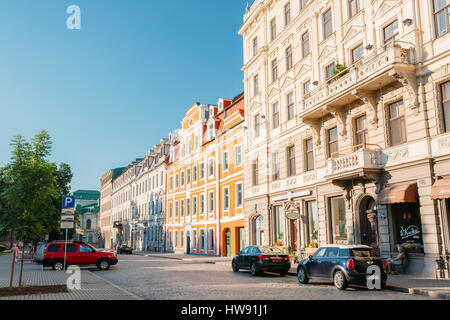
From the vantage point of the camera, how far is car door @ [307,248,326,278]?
50.8ft

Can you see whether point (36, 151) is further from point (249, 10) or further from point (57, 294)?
point (249, 10)

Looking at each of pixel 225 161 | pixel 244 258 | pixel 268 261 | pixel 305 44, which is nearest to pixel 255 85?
pixel 305 44

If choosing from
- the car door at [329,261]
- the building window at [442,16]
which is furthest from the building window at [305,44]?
the car door at [329,261]

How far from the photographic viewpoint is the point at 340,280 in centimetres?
1428

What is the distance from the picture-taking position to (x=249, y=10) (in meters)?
35.4

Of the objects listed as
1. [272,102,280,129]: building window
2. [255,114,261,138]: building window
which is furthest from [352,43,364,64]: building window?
[255,114,261,138]: building window

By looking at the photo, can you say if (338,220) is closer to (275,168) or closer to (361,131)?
(361,131)

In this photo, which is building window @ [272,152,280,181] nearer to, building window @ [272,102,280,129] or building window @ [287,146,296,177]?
building window @ [287,146,296,177]

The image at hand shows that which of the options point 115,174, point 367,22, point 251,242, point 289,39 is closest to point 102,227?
point 115,174

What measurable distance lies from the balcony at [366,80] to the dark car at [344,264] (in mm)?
7782

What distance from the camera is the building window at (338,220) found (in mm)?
22656

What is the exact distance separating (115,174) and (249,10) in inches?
2719

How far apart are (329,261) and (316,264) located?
0.77 meters
